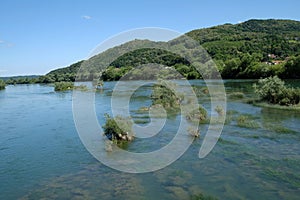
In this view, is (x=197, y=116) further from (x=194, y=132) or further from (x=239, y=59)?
(x=239, y=59)

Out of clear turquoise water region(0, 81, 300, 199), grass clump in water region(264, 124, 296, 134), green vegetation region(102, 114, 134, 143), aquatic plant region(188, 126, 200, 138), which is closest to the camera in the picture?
clear turquoise water region(0, 81, 300, 199)

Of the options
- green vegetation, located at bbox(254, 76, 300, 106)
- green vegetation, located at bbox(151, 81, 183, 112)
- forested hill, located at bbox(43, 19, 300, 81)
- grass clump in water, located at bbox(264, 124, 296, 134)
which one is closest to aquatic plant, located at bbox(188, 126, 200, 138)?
grass clump in water, located at bbox(264, 124, 296, 134)

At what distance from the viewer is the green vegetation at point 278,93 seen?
100ft

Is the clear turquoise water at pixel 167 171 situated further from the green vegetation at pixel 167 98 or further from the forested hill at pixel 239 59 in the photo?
the forested hill at pixel 239 59

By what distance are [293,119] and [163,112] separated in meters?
12.4

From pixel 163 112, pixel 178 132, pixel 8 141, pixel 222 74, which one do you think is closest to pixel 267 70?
pixel 222 74

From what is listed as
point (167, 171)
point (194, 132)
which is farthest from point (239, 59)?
point (167, 171)

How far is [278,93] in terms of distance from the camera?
104 ft

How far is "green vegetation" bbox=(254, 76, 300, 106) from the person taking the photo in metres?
30.6

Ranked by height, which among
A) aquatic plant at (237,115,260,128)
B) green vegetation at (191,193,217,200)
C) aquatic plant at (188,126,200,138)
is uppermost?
aquatic plant at (237,115,260,128)

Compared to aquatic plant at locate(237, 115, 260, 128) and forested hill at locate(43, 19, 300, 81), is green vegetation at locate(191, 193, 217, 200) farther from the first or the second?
forested hill at locate(43, 19, 300, 81)

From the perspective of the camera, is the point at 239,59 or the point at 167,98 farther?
the point at 239,59

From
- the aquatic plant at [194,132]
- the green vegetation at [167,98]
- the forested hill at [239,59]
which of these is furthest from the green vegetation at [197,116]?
the forested hill at [239,59]

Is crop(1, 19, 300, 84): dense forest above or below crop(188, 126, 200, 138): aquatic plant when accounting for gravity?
above
